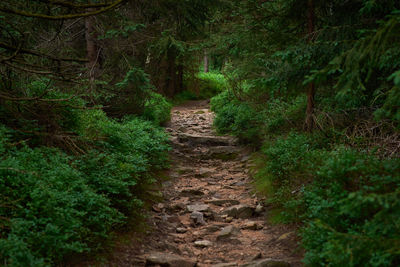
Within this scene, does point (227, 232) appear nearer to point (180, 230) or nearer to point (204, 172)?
point (180, 230)

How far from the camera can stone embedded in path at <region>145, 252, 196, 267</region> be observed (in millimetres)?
4820

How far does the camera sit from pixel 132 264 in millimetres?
4836

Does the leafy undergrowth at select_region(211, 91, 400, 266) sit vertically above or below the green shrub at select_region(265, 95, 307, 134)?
below

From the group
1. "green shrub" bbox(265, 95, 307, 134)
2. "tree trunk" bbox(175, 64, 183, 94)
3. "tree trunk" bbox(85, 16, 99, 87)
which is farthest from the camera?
"tree trunk" bbox(175, 64, 183, 94)

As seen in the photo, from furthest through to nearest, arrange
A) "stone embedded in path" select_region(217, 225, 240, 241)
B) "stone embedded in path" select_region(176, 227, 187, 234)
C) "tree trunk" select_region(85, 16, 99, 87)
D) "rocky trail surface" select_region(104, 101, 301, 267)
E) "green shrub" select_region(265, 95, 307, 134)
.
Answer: "tree trunk" select_region(85, 16, 99, 87), "green shrub" select_region(265, 95, 307, 134), "stone embedded in path" select_region(176, 227, 187, 234), "stone embedded in path" select_region(217, 225, 240, 241), "rocky trail surface" select_region(104, 101, 301, 267)

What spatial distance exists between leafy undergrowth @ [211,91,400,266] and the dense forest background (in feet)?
0.09

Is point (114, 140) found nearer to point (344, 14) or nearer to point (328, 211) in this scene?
point (328, 211)

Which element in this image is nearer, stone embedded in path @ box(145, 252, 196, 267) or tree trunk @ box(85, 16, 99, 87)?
stone embedded in path @ box(145, 252, 196, 267)

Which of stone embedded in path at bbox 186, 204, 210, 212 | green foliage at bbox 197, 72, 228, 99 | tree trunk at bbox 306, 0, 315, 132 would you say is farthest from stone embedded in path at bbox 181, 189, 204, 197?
green foliage at bbox 197, 72, 228, 99

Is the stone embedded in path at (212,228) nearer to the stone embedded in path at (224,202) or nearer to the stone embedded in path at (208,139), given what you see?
the stone embedded in path at (224,202)

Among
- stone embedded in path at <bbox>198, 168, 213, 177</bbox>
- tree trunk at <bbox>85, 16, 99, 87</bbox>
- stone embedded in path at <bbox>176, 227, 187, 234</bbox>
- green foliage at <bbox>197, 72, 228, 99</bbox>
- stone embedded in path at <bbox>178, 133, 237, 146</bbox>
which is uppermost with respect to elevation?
tree trunk at <bbox>85, 16, 99, 87</bbox>

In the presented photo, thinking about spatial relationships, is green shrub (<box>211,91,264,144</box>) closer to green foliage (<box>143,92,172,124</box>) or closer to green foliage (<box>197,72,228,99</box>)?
green foliage (<box>143,92,172,124</box>)

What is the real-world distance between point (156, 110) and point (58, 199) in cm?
957

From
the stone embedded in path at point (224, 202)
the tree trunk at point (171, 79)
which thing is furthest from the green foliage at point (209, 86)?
the stone embedded in path at point (224, 202)
